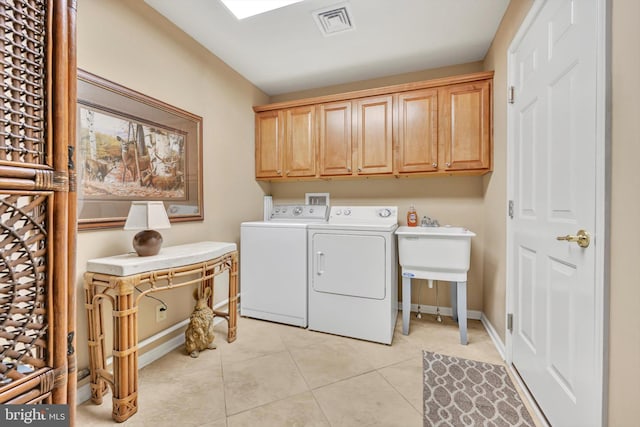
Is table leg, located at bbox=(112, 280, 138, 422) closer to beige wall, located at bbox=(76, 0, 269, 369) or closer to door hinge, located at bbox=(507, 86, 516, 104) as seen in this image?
beige wall, located at bbox=(76, 0, 269, 369)

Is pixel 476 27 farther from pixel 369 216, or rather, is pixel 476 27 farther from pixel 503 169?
pixel 369 216

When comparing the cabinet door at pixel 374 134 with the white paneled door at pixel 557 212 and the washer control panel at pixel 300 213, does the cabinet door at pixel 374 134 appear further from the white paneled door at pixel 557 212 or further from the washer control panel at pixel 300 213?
the white paneled door at pixel 557 212

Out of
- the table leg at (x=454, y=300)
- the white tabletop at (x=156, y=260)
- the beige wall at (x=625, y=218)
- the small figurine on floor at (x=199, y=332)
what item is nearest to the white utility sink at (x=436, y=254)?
the table leg at (x=454, y=300)

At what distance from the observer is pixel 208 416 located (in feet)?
4.57

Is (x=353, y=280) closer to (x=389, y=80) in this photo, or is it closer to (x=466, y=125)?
(x=466, y=125)

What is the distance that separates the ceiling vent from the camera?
1898 millimetres

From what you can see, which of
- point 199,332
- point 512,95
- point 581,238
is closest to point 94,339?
point 199,332

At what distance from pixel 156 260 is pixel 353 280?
1430mm

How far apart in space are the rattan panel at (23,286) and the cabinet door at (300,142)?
2362mm

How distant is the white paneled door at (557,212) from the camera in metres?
1.03

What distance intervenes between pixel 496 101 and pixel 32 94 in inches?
106

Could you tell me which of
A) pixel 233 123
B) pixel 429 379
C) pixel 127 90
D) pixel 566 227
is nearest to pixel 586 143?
pixel 566 227

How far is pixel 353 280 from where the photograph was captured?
2.25 metres

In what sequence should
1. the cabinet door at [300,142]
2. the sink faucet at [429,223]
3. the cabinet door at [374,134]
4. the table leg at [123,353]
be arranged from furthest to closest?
1. the cabinet door at [300,142]
2. the sink faucet at [429,223]
3. the cabinet door at [374,134]
4. the table leg at [123,353]
